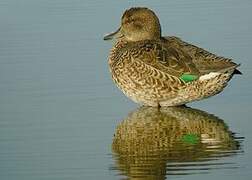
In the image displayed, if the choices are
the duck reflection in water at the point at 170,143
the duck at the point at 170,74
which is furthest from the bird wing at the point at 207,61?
the duck reflection in water at the point at 170,143

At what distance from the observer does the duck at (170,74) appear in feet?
38.2

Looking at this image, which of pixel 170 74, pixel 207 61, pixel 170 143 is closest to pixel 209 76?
pixel 207 61

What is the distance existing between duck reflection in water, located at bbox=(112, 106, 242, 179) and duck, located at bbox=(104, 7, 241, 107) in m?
0.17

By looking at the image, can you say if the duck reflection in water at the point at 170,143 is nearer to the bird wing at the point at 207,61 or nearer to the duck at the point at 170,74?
the duck at the point at 170,74

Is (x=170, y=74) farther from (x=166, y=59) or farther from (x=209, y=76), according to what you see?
(x=209, y=76)

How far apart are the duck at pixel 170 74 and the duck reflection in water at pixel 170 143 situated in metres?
0.17

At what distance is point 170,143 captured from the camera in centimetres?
1001

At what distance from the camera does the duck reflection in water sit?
29.7 ft

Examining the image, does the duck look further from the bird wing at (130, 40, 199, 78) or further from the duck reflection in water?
the duck reflection in water

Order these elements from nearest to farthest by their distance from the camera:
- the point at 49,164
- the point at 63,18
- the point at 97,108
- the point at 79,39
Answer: the point at 49,164 < the point at 97,108 < the point at 79,39 < the point at 63,18

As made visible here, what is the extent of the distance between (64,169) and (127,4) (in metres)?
7.12

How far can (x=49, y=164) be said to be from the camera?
9.29 metres

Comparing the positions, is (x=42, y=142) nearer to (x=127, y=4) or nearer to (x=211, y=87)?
(x=211, y=87)

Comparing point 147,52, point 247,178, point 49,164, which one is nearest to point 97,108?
point 147,52
